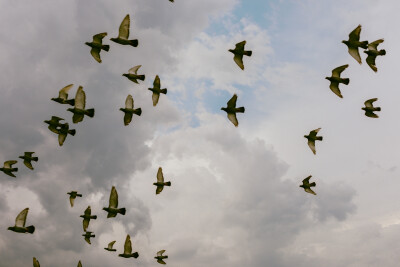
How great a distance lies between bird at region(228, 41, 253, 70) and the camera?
37094mm

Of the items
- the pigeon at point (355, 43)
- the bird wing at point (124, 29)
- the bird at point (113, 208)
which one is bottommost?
the bird at point (113, 208)

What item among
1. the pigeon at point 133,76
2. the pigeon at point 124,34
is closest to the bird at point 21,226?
the pigeon at point 133,76

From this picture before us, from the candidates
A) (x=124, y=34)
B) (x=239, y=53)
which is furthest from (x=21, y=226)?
(x=239, y=53)

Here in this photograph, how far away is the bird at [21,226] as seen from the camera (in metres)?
37.8

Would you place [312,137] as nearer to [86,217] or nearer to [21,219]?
[86,217]

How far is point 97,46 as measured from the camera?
37656 millimetres

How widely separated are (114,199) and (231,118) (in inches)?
525

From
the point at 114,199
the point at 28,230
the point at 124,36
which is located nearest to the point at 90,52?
the point at 124,36

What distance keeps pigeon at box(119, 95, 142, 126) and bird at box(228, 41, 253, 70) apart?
1032 cm

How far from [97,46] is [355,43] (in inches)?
851

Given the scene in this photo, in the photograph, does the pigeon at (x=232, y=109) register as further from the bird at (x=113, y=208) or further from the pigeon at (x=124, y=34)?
the bird at (x=113, y=208)

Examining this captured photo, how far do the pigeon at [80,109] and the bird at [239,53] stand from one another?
13.5 meters

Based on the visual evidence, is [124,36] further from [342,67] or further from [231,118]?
[342,67]

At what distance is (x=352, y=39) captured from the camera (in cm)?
3494
